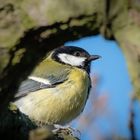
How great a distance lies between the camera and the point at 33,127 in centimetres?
218

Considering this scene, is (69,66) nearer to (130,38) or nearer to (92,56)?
(92,56)

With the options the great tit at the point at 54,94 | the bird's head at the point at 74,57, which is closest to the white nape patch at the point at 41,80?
the great tit at the point at 54,94

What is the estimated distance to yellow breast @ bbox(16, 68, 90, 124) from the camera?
3.88m

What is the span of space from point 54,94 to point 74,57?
0.81 meters

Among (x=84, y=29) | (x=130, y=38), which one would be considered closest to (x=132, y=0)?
(x=130, y=38)

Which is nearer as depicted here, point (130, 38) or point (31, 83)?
point (130, 38)

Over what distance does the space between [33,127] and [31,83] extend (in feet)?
6.43

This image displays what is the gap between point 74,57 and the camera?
4715 millimetres

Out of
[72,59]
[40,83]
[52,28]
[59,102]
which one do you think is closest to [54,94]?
[59,102]

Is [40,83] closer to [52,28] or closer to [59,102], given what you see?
[59,102]

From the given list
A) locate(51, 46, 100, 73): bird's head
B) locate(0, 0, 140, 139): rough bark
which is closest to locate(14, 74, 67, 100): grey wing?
locate(51, 46, 100, 73): bird's head

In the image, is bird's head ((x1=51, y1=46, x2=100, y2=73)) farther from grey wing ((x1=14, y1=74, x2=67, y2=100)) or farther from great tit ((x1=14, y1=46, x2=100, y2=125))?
grey wing ((x1=14, y1=74, x2=67, y2=100))

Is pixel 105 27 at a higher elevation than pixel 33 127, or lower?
higher

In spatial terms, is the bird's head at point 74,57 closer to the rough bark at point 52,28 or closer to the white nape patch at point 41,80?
the white nape patch at point 41,80
